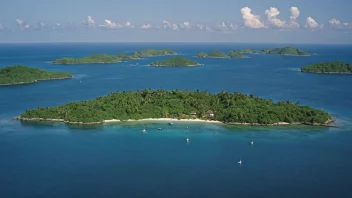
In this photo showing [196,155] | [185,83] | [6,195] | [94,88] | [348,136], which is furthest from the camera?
[185,83]

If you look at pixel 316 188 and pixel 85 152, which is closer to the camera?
pixel 316 188

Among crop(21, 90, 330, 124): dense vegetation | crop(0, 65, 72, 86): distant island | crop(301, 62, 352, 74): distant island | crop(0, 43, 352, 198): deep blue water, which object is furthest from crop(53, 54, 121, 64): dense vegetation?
crop(21, 90, 330, 124): dense vegetation

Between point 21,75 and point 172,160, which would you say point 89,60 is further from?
point 172,160

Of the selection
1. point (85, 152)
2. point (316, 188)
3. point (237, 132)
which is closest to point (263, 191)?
point (316, 188)

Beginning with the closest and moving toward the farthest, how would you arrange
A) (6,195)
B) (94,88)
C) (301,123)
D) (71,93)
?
(6,195) → (301,123) → (71,93) → (94,88)

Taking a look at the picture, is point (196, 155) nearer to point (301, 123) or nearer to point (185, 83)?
point (301, 123)

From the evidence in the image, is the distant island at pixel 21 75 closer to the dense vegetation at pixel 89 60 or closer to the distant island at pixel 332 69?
the dense vegetation at pixel 89 60

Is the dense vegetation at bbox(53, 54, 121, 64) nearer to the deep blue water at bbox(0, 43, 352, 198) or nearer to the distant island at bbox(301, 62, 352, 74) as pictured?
the distant island at bbox(301, 62, 352, 74)

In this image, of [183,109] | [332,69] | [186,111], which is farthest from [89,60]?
[186,111]
